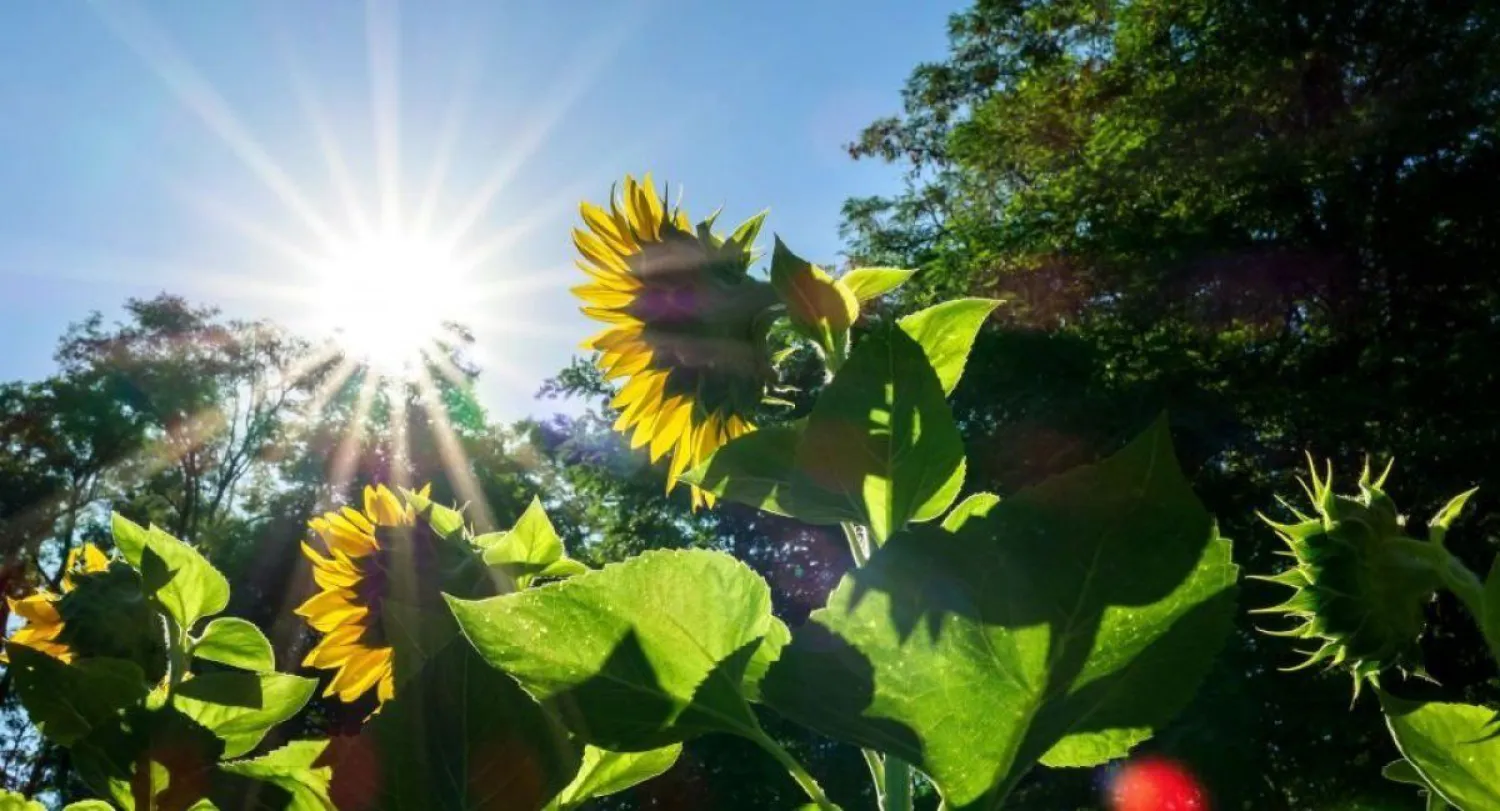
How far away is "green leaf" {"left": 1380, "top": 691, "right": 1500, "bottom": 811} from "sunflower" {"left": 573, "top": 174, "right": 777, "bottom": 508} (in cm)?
36

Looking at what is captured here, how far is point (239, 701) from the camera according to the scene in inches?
19.3

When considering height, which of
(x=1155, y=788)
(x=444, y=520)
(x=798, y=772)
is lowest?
(x=1155, y=788)

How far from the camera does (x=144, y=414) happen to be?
14.3m

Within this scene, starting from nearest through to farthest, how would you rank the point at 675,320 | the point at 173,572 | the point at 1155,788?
the point at 173,572 < the point at 675,320 < the point at 1155,788

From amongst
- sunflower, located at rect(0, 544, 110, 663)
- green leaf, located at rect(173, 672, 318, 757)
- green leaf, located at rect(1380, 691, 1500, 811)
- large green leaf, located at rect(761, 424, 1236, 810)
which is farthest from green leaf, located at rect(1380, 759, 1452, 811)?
sunflower, located at rect(0, 544, 110, 663)

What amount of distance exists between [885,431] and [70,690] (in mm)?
424

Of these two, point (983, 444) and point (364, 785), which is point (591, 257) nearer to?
point (364, 785)

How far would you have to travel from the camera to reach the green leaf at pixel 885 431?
0.32 meters

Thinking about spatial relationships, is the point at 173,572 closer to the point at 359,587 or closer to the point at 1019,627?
the point at 359,587

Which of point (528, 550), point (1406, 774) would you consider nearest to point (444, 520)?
point (528, 550)

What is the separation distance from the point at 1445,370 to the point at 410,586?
778cm

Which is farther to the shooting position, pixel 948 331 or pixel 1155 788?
pixel 1155 788

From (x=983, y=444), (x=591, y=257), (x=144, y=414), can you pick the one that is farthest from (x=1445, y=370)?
(x=144, y=414)

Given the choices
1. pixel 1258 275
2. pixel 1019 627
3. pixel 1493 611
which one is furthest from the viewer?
pixel 1258 275
